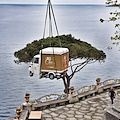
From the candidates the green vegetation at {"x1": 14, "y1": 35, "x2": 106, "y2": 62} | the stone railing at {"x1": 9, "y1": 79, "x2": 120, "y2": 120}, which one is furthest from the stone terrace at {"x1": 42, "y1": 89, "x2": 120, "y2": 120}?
the green vegetation at {"x1": 14, "y1": 35, "x2": 106, "y2": 62}

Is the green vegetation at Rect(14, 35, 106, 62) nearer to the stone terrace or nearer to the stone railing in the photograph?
the stone railing

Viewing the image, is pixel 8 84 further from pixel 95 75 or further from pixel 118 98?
pixel 118 98

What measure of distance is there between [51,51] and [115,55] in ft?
198

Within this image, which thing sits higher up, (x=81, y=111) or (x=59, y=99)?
(x=59, y=99)

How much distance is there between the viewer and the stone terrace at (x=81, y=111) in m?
17.6

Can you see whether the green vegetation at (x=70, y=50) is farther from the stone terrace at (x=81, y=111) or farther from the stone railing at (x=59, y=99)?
the stone terrace at (x=81, y=111)

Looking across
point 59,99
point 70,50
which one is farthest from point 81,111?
point 70,50

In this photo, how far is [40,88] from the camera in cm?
5178

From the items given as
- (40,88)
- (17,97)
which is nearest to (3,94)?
(17,97)

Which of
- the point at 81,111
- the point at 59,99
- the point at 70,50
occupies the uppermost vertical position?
the point at 70,50

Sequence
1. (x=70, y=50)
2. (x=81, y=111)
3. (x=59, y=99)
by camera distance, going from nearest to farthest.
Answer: (x=81, y=111) < (x=59, y=99) < (x=70, y=50)

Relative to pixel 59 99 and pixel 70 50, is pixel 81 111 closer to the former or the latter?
pixel 59 99

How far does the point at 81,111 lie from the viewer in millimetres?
18547

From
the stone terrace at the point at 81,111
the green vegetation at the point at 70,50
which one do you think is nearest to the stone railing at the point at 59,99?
the stone terrace at the point at 81,111
